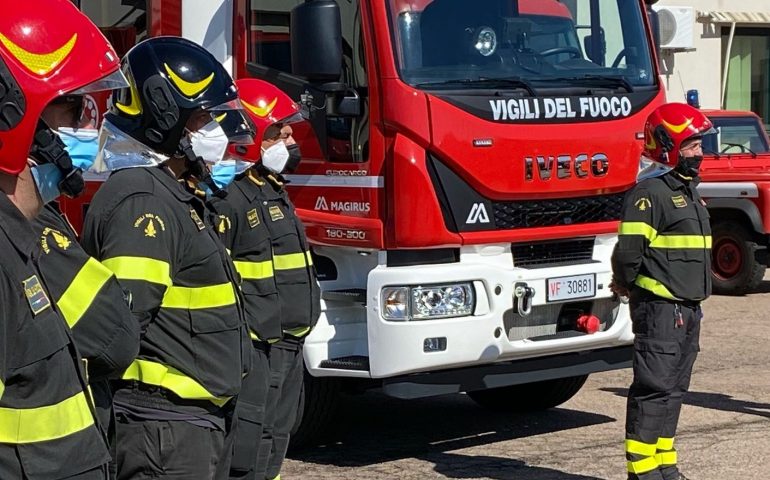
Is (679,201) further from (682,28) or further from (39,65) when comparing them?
(682,28)

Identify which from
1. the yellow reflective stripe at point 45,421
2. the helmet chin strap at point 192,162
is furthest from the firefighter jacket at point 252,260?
the yellow reflective stripe at point 45,421

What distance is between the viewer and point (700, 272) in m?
6.28

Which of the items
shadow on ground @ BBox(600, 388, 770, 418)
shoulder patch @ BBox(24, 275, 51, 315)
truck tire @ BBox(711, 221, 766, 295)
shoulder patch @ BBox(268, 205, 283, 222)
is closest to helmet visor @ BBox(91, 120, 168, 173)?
shoulder patch @ BBox(24, 275, 51, 315)

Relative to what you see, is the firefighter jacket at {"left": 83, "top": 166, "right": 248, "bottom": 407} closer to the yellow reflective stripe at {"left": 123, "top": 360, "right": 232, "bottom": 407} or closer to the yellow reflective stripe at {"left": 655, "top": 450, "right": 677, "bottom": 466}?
the yellow reflective stripe at {"left": 123, "top": 360, "right": 232, "bottom": 407}

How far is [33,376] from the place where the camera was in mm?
2557

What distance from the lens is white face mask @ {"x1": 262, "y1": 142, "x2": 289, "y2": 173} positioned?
576 cm

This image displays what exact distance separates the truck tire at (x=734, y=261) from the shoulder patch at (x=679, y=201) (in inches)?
324

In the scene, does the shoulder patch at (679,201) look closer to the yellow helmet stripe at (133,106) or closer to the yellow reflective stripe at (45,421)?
the yellow helmet stripe at (133,106)

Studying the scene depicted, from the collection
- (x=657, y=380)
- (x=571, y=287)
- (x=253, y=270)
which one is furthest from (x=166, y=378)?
(x=571, y=287)

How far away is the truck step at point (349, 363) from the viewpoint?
263 inches

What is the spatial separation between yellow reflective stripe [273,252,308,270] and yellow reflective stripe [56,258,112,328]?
249cm

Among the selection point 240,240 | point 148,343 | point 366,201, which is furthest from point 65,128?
point 366,201

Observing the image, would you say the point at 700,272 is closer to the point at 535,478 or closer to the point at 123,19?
the point at 535,478

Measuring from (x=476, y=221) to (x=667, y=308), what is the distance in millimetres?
1195
